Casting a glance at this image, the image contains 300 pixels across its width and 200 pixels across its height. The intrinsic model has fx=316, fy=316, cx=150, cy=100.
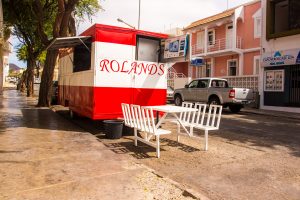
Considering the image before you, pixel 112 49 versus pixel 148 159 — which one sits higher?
pixel 112 49

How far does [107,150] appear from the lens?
6973mm

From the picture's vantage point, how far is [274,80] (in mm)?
20094

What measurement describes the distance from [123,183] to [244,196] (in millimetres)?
1773

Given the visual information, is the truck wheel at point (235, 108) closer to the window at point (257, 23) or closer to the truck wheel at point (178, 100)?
the truck wheel at point (178, 100)

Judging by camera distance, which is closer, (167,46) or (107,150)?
(107,150)

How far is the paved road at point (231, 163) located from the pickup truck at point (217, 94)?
23.8 feet

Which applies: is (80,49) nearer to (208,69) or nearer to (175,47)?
(175,47)

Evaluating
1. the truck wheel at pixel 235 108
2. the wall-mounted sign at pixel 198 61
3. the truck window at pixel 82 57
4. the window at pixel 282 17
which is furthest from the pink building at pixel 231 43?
the truck window at pixel 82 57

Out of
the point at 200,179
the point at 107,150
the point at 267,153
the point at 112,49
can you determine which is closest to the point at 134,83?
the point at 112,49

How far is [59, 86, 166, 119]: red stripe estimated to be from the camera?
907cm

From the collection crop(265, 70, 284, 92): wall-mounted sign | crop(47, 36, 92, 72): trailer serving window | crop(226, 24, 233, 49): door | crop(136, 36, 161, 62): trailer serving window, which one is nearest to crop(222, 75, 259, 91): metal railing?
crop(265, 70, 284, 92): wall-mounted sign

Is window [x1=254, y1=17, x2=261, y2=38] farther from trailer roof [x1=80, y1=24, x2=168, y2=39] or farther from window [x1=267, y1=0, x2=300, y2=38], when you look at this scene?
trailer roof [x1=80, y1=24, x2=168, y2=39]

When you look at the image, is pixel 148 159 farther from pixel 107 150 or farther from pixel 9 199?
pixel 9 199

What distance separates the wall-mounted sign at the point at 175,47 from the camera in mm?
8703
